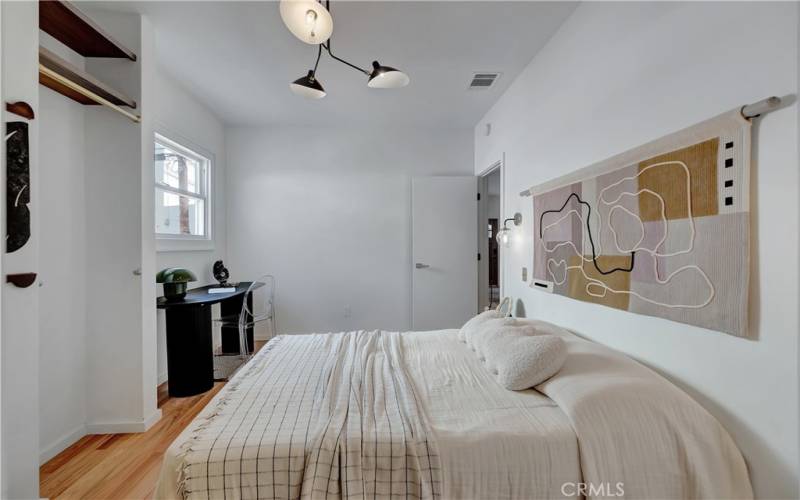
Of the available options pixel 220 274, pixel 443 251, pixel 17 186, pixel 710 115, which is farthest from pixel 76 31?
pixel 443 251

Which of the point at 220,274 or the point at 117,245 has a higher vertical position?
the point at 117,245

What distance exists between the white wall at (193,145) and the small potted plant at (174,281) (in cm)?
27

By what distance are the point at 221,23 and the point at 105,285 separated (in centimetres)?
184

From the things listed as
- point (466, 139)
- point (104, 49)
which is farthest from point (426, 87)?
point (104, 49)

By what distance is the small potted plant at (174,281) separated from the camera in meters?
2.38

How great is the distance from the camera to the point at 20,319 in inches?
51.9

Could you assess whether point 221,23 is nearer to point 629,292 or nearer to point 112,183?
point 112,183

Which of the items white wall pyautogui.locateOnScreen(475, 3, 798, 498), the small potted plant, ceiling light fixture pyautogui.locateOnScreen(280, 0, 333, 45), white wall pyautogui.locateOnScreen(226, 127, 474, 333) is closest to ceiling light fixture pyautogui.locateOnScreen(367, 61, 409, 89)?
ceiling light fixture pyautogui.locateOnScreen(280, 0, 333, 45)

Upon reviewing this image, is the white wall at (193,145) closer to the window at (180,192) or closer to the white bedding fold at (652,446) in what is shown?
the window at (180,192)

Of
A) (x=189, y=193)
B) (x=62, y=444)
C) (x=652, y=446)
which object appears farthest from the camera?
(x=189, y=193)

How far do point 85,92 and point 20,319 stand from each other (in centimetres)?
122

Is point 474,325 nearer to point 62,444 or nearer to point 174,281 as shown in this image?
point 174,281

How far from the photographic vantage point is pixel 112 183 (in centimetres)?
198

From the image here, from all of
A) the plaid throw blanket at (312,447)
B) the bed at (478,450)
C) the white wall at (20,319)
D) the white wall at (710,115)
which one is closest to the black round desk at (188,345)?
the white wall at (20,319)
